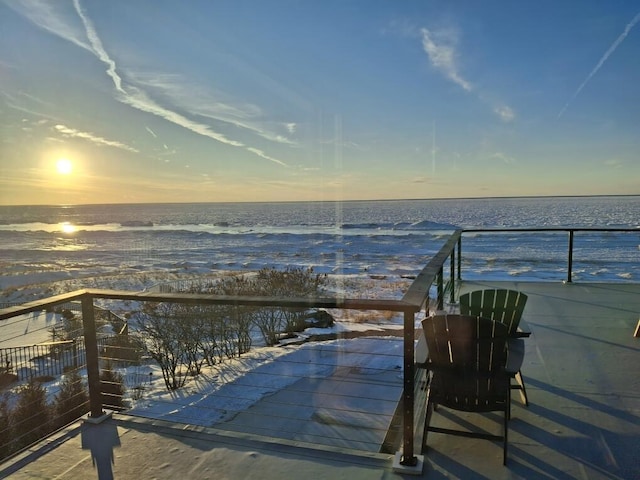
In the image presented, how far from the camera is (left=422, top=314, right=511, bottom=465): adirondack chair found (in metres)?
2.13

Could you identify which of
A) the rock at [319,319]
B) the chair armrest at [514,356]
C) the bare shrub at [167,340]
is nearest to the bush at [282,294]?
the rock at [319,319]

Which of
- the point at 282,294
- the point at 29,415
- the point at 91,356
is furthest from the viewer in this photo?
the point at 282,294

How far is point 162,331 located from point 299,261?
1299 centimetres

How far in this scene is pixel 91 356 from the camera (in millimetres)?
2654

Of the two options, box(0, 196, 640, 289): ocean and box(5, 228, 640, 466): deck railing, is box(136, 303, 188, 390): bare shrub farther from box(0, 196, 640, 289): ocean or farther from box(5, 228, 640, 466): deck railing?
box(0, 196, 640, 289): ocean

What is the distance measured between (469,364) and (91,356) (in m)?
2.19

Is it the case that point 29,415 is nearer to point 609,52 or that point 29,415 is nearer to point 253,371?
point 253,371

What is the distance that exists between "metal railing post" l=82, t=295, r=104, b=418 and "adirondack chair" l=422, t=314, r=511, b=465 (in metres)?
A: 1.93

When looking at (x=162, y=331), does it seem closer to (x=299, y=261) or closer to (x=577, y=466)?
(x=577, y=466)

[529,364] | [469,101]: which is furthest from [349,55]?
[529,364]

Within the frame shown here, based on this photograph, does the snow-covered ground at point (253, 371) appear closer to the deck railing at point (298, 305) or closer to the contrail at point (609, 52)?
the deck railing at point (298, 305)

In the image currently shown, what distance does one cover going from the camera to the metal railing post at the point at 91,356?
2.62 m

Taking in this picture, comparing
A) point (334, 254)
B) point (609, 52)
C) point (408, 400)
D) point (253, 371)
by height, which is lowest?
point (334, 254)

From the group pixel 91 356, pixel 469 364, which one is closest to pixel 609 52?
pixel 469 364
